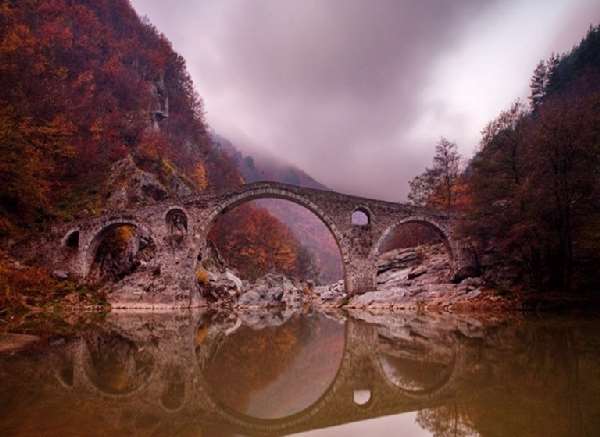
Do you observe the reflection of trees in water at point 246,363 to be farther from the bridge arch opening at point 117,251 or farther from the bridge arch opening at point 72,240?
the bridge arch opening at point 72,240

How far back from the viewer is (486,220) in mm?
19172

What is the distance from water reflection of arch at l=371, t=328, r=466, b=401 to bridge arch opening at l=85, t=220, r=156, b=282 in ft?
65.2

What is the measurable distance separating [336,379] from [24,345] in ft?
21.0

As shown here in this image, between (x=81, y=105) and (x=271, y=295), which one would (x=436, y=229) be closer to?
(x=271, y=295)

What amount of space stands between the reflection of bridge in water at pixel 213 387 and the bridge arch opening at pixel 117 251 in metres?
15.4

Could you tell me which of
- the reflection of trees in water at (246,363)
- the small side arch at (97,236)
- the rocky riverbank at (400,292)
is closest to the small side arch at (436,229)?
the rocky riverbank at (400,292)

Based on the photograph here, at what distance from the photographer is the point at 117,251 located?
79.2 feet

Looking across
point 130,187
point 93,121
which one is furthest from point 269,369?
point 93,121

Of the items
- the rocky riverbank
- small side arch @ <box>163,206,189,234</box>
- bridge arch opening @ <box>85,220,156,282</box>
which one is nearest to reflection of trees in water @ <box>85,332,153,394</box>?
the rocky riverbank

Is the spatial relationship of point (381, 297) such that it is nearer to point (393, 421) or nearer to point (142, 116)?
point (393, 421)

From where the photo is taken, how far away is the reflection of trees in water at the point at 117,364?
5.18 meters

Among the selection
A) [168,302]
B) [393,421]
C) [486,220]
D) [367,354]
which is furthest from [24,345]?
[486,220]

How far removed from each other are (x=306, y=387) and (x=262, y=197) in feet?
63.2

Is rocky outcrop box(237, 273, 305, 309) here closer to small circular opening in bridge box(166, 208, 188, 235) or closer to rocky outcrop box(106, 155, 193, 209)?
small circular opening in bridge box(166, 208, 188, 235)
